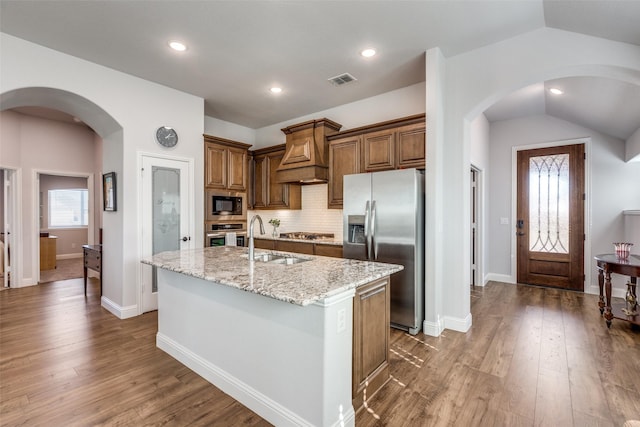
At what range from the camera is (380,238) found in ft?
11.8

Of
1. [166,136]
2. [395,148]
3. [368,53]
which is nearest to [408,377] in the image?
[395,148]

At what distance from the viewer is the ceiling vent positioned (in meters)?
3.93

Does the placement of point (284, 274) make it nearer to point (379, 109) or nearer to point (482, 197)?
point (379, 109)

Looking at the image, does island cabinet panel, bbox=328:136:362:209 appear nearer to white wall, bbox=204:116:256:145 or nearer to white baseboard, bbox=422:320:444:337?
white baseboard, bbox=422:320:444:337

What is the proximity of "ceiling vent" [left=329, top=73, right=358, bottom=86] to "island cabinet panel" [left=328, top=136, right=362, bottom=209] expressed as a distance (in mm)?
750

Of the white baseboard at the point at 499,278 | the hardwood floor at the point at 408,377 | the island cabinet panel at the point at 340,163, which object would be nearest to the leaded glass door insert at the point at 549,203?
the white baseboard at the point at 499,278

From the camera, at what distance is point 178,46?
3221 millimetres

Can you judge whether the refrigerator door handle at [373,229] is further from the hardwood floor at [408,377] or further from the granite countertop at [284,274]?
the granite countertop at [284,274]

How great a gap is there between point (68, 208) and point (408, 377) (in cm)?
1088

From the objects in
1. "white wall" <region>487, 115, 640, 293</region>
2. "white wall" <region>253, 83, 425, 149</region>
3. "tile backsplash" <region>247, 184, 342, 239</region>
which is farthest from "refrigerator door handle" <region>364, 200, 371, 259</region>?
"white wall" <region>487, 115, 640, 293</region>

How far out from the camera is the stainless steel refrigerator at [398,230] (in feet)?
11.0

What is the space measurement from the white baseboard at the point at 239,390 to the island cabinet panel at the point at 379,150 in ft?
9.59

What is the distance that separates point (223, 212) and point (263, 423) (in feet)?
11.8

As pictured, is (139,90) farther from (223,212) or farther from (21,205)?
(21,205)
